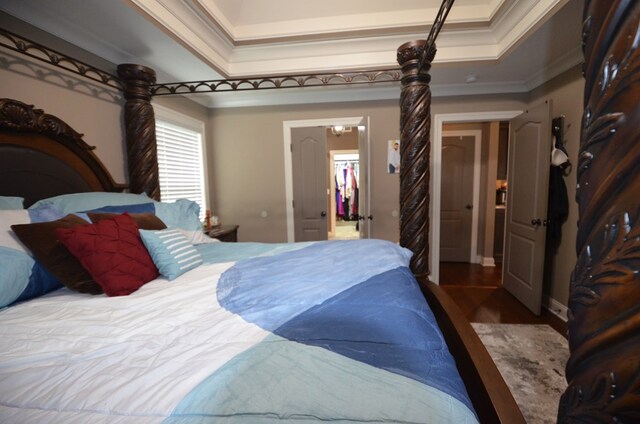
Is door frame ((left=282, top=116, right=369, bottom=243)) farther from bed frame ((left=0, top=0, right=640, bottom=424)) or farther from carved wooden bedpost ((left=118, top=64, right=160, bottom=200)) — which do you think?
bed frame ((left=0, top=0, right=640, bottom=424))

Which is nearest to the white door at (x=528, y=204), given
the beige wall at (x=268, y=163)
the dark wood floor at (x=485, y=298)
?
the dark wood floor at (x=485, y=298)

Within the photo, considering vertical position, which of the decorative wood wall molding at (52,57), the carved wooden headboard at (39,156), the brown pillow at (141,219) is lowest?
the brown pillow at (141,219)

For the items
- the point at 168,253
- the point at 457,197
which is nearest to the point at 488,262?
the point at 457,197

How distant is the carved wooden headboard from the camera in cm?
136

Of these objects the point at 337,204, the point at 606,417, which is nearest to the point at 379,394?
the point at 606,417

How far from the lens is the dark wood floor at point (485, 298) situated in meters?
2.51

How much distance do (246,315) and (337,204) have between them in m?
5.44

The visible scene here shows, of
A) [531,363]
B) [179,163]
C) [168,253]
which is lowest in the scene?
[531,363]

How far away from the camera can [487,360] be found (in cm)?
80

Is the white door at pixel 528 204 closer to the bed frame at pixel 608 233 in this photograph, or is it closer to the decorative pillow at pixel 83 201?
the bed frame at pixel 608 233

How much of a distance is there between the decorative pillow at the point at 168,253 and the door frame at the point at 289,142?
82.7 inches

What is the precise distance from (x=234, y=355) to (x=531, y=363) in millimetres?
2346

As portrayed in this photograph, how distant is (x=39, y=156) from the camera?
1.49 meters

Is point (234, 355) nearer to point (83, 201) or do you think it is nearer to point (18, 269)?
point (18, 269)
